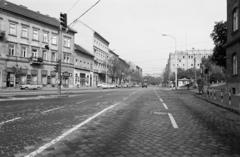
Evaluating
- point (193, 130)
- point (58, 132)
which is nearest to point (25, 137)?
point (58, 132)

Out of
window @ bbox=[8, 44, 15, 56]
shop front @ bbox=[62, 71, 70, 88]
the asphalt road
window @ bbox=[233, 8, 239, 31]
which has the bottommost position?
the asphalt road

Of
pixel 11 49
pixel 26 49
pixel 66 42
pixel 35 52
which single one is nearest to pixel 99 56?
pixel 66 42

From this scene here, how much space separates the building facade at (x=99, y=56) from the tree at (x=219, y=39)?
121ft

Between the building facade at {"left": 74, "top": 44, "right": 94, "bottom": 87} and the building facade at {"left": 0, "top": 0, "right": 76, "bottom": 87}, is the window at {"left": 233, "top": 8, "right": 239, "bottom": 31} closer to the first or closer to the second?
the building facade at {"left": 0, "top": 0, "right": 76, "bottom": 87}

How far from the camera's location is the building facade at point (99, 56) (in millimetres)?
69213

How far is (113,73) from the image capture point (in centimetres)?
7844

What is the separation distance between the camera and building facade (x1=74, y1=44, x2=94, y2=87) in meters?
55.1

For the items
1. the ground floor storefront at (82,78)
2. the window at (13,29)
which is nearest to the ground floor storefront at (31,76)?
the ground floor storefront at (82,78)

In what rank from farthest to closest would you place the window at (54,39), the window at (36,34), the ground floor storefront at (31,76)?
the window at (54,39)
the window at (36,34)
the ground floor storefront at (31,76)

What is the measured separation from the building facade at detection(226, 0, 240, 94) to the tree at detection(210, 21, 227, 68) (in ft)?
38.5

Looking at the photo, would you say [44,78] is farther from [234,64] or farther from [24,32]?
[234,64]

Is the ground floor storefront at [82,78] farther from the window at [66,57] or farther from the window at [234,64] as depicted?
the window at [234,64]

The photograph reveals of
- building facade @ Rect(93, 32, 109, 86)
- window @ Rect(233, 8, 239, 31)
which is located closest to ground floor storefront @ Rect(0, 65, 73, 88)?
building facade @ Rect(93, 32, 109, 86)

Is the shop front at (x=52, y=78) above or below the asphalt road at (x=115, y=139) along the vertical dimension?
above
